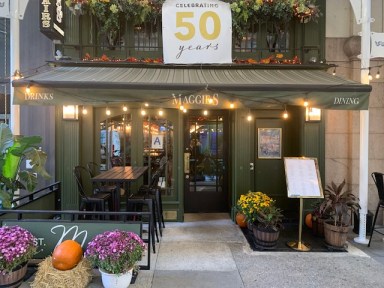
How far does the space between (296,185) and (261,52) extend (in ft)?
10.1

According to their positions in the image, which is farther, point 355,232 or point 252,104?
point 355,232

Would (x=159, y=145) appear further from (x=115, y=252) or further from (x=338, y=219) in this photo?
(x=338, y=219)

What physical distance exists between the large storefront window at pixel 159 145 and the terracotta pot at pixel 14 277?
10.9 feet

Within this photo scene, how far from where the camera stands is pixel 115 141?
22.4 feet

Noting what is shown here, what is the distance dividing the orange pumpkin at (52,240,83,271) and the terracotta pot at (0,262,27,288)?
419 mm

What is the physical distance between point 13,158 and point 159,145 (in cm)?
300

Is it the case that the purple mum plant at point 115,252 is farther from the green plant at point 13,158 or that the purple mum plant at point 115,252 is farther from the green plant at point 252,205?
the green plant at point 252,205

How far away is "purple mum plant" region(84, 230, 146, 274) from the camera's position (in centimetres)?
356

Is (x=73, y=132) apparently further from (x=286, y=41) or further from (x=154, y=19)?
(x=286, y=41)

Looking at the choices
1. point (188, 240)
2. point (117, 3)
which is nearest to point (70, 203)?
point (188, 240)

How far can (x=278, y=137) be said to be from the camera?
7.13 m

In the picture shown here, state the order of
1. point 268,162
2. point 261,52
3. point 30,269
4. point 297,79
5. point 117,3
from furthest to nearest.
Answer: point 268,162, point 261,52, point 117,3, point 297,79, point 30,269

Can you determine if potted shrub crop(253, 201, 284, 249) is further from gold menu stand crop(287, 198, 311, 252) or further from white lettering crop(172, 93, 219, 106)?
white lettering crop(172, 93, 219, 106)

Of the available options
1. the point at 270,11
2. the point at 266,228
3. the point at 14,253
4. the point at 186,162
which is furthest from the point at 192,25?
the point at 14,253
